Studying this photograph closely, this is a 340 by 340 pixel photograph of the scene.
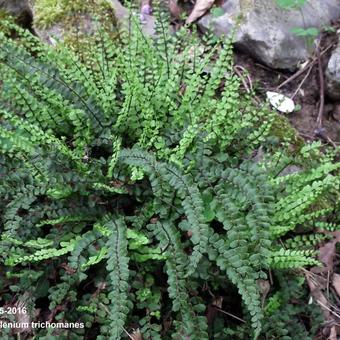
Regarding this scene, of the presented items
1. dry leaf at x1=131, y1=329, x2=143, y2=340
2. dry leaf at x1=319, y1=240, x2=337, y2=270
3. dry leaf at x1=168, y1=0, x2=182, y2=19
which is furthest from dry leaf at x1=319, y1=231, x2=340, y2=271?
dry leaf at x1=168, y1=0, x2=182, y2=19

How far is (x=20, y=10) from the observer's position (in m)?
4.38

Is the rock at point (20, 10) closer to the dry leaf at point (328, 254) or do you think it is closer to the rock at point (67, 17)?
the rock at point (67, 17)

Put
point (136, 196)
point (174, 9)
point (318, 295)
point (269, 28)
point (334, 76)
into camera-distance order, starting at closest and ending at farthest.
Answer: point (136, 196) → point (318, 295) → point (334, 76) → point (269, 28) → point (174, 9)

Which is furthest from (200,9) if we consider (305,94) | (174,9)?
(305,94)

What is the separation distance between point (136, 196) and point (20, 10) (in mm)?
2379

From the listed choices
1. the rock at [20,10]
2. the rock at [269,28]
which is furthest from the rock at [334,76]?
the rock at [20,10]

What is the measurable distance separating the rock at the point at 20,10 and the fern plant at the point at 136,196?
4.19ft

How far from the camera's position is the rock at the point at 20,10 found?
4.29 meters

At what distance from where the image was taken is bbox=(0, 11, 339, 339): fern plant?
2619 mm

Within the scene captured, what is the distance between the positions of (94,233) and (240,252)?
832mm

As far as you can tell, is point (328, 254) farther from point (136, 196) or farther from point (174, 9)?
point (174, 9)

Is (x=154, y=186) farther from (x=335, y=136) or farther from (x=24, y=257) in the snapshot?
(x=335, y=136)

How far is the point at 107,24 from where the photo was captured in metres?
4.07

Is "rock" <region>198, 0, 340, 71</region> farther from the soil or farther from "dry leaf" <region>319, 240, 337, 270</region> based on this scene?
"dry leaf" <region>319, 240, 337, 270</region>
